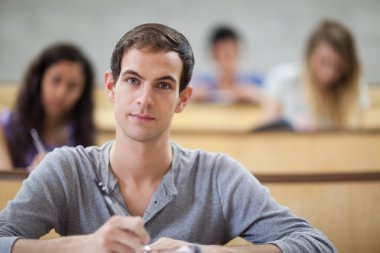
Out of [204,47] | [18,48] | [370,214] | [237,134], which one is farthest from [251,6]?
[370,214]

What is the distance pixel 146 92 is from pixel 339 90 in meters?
1.65

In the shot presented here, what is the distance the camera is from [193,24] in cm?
439

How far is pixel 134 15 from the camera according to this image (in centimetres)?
437

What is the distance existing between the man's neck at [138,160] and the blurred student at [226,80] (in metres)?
2.28

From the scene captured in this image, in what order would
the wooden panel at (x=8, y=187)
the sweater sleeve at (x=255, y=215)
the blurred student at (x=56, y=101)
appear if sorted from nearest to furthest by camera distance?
the sweater sleeve at (x=255, y=215) < the wooden panel at (x=8, y=187) < the blurred student at (x=56, y=101)

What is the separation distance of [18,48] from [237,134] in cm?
271

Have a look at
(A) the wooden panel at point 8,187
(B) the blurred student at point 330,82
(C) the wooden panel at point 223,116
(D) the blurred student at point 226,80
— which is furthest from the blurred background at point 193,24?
(A) the wooden panel at point 8,187

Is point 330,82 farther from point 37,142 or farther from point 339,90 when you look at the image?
point 37,142

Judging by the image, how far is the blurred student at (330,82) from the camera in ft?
8.07

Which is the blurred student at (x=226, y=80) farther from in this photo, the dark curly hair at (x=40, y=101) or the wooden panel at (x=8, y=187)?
the wooden panel at (x=8, y=187)

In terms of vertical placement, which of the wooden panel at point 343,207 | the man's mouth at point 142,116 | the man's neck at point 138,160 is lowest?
the wooden panel at point 343,207

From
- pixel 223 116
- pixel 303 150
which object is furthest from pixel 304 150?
pixel 223 116

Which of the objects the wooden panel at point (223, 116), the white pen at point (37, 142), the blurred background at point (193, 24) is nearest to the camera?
the white pen at point (37, 142)

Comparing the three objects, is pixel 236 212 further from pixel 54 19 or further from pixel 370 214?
pixel 54 19
